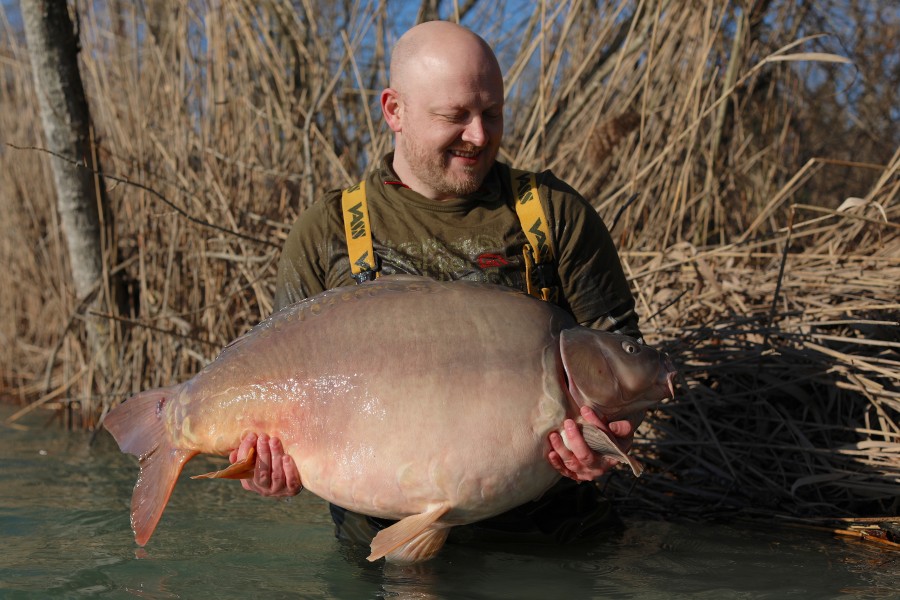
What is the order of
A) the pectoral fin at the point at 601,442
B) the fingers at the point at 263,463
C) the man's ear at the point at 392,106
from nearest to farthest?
the pectoral fin at the point at 601,442
the fingers at the point at 263,463
the man's ear at the point at 392,106

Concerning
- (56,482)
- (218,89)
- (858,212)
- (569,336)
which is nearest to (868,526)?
(569,336)

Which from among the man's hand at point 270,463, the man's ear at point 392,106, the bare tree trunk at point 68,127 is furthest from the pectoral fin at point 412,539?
the bare tree trunk at point 68,127

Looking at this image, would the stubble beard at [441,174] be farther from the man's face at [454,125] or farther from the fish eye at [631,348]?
the fish eye at [631,348]

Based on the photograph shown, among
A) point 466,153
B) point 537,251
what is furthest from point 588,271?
point 466,153

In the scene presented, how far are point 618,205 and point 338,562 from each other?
241 centimetres

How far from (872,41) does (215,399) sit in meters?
5.83

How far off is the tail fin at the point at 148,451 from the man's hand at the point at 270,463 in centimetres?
18

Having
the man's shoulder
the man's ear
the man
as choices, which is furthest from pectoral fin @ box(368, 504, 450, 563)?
the man's ear

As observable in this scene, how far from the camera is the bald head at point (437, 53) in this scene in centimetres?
267

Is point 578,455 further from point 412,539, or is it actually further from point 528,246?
point 528,246

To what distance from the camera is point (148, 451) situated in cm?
237

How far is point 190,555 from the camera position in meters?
2.64

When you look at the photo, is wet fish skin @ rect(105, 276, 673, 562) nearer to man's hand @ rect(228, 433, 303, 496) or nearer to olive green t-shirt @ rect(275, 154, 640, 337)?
man's hand @ rect(228, 433, 303, 496)

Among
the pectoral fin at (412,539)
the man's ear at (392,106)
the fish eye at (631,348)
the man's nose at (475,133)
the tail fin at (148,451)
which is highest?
the man's ear at (392,106)
